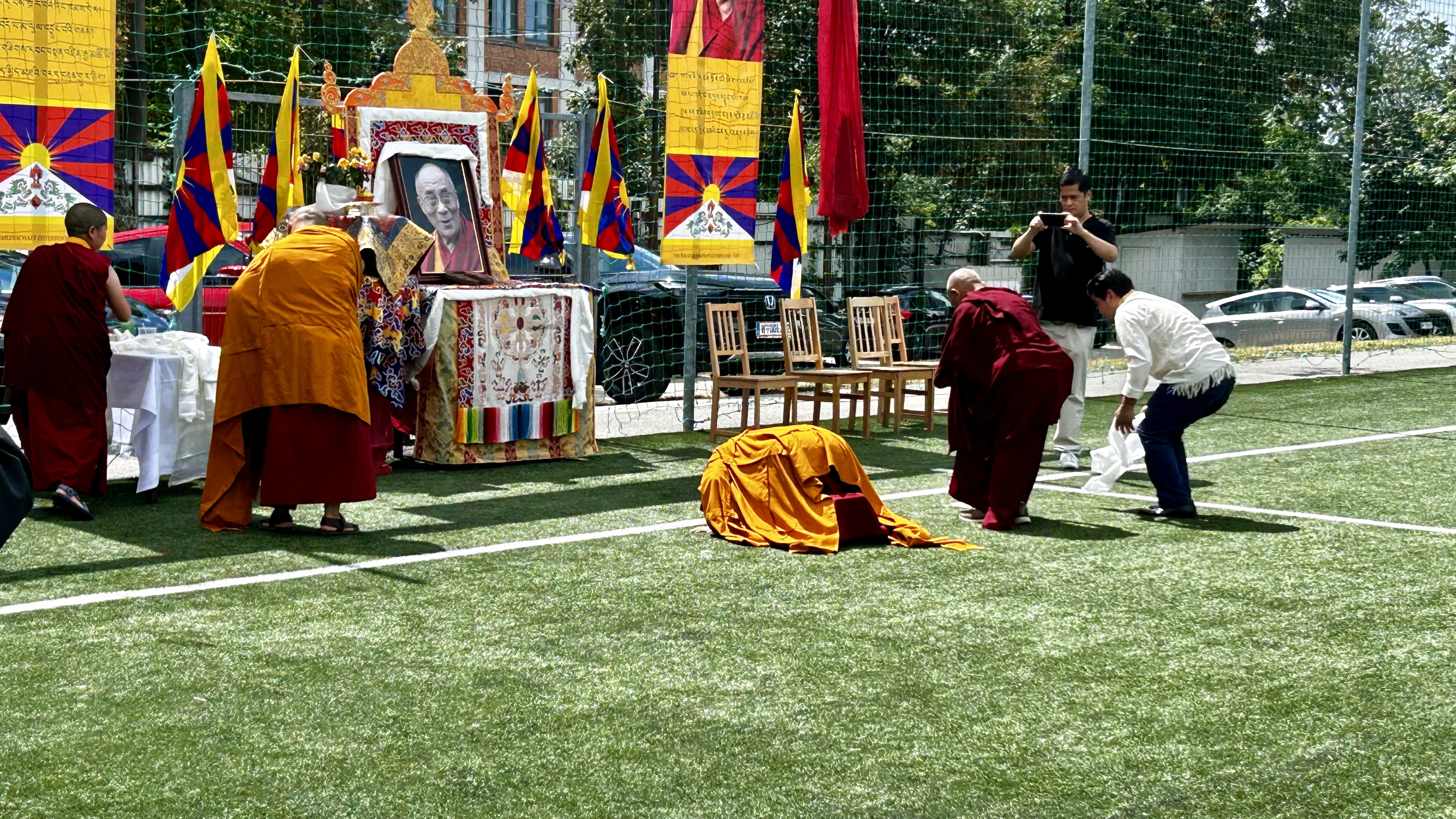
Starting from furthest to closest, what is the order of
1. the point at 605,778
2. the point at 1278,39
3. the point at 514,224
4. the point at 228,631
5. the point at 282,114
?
1. the point at 1278,39
2. the point at 514,224
3. the point at 282,114
4. the point at 228,631
5. the point at 605,778

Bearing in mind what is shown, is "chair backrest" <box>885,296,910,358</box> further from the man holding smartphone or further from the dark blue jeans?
the dark blue jeans

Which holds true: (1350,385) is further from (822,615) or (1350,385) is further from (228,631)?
(228,631)

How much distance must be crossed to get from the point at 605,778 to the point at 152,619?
7.68 ft

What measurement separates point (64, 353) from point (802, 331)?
5.70 m

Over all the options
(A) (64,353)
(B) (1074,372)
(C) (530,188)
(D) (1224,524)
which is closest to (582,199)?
(C) (530,188)

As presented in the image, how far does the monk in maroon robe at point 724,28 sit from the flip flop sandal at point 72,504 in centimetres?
514

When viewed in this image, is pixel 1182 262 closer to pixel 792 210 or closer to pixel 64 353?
pixel 792 210

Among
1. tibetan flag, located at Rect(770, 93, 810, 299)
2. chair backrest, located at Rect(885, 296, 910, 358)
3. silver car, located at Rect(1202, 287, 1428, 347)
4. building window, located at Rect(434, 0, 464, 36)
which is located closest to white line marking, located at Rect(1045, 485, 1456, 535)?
tibetan flag, located at Rect(770, 93, 810, 299)

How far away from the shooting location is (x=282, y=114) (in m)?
8.98

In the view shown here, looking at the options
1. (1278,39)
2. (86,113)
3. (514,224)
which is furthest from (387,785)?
(1278,39)

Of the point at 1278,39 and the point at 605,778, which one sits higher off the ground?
the point at 1278,39

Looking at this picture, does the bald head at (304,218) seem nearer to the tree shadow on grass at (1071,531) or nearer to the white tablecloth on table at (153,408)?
the white tablecloth on table at (153,408)

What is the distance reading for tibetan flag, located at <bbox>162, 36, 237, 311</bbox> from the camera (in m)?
8.62

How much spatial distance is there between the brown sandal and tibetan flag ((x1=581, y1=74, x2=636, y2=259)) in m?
4.12
